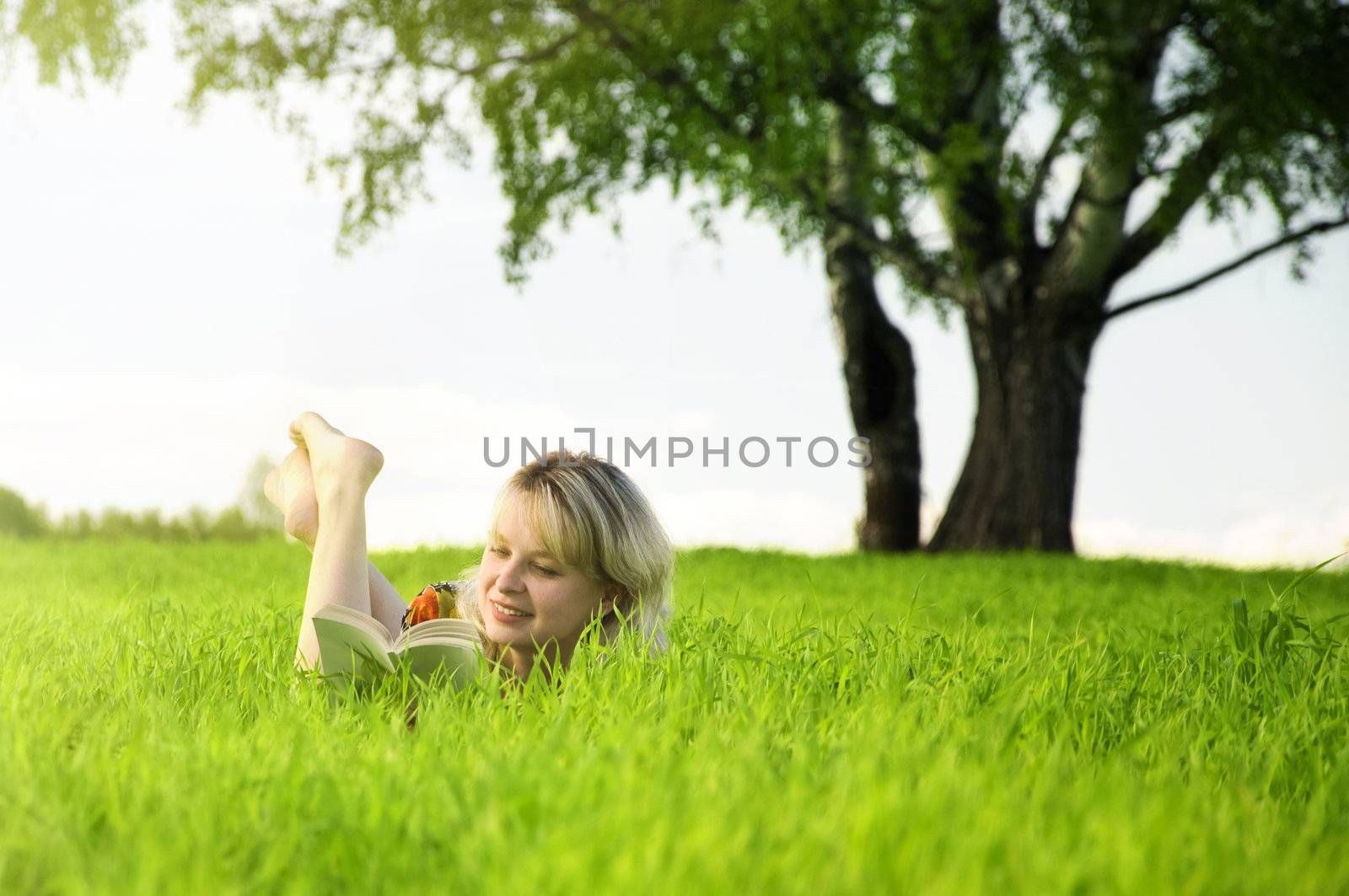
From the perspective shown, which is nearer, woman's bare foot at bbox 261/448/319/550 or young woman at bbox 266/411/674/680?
young woman at bbox 266/411/674/680

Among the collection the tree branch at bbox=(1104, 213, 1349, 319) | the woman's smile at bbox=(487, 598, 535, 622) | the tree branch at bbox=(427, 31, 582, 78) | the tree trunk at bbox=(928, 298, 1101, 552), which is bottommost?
the woman's smile at bbox=(487, 598, 535, 622)

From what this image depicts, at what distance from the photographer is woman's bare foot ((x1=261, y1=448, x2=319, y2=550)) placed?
13.2ft

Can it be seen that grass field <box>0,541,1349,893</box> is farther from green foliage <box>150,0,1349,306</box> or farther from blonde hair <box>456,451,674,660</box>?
green foliage <box>150,0,1349,306</box>

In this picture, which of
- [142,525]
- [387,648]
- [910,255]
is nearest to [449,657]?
[387,648]

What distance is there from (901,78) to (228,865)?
33.0 feet

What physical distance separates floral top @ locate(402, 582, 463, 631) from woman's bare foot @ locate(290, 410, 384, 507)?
2.11 feet

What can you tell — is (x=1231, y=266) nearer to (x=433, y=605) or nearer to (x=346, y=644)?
(x=433, y=605)

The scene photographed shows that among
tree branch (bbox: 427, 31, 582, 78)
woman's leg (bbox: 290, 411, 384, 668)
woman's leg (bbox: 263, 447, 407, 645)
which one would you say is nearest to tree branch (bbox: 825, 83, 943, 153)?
tree branch (bbox: 427, 31, 582, 78)

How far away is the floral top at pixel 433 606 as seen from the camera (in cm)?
428

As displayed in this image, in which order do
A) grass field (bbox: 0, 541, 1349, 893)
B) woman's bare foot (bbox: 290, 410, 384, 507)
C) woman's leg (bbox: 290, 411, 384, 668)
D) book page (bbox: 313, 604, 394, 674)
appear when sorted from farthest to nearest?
1. woman's bare foot (bbox: 290, 410, 384, 507)
2. woman's leg (bbox: 290, 411, 384, 668)
3. book page (bbox: 313, 604, 394, 674)
4. grass field (bbox: 0, 541, 1349, 893)

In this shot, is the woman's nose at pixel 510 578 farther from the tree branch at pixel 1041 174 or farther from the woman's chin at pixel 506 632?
the tree branch at pixel 1041 174

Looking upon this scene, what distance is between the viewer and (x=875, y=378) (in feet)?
43.9

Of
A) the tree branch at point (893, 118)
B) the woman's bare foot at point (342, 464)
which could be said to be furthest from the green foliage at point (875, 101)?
the woman's bare foot at point (342, 464)

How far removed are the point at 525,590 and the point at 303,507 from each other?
919 mm
